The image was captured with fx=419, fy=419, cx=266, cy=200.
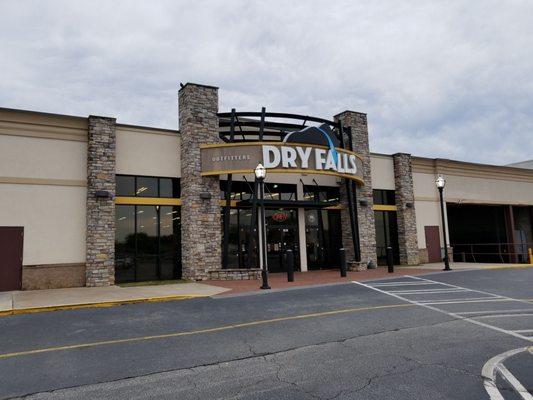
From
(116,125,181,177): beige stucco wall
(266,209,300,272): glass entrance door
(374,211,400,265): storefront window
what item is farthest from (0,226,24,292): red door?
(374,211,400,265): storefront window

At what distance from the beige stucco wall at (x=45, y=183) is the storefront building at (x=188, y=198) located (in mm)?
39

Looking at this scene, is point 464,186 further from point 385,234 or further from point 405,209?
point 385,234

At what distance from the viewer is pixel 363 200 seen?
24266mm

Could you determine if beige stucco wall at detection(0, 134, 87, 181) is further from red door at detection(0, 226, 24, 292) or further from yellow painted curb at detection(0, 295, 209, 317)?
yellow painted curb at detection(0, 295, 209, 317)

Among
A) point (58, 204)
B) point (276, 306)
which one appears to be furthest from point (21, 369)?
point (58, 204)

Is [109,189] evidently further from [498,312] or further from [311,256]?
[498,312]

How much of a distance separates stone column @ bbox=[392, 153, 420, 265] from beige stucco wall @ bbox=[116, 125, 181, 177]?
1422cm

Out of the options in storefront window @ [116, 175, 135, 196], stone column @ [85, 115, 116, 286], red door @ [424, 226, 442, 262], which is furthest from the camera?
red door @ [424, 226, 442, 262]

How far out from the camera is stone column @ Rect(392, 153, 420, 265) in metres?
26.0

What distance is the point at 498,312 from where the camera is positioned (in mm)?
10336

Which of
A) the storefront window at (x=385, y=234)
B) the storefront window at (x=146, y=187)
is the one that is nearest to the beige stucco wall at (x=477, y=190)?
the storefront window at (x=385, y=234)

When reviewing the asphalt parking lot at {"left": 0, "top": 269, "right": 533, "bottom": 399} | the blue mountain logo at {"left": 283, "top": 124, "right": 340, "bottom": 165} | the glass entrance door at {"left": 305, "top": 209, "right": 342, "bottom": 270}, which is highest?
the blue mountain logo at {"left": 283, "top": 124, "right": 340, "bottom": 165}

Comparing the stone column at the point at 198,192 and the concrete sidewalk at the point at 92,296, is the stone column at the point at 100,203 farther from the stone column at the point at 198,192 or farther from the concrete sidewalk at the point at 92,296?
the stone column at the point at 198,192

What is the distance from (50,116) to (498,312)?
17.2 m
